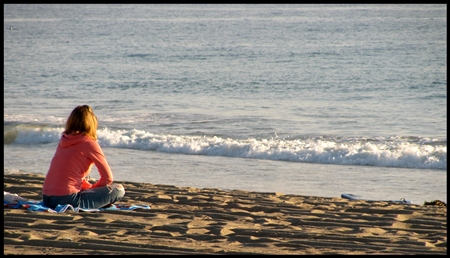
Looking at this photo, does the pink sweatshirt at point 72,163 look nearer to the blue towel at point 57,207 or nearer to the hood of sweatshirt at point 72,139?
the hood of sweatshirt at point 72,139

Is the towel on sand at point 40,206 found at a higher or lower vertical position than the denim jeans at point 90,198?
lower

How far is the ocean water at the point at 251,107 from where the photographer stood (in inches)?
434

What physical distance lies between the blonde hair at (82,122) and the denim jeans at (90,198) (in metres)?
0.55

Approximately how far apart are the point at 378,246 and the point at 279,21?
58.4 m

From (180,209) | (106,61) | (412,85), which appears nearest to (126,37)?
(106,61)

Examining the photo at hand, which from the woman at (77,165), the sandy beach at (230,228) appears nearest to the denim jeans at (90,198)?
the woman at (77,165)

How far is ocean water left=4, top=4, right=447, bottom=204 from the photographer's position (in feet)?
36.2

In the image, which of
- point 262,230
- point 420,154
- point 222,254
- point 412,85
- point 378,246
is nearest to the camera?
point 222,254

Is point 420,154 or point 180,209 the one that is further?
point 420,154

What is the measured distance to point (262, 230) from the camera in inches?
197

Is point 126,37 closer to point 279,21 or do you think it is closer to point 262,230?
point 279,21

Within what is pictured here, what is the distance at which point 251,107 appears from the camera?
19891 millimetres

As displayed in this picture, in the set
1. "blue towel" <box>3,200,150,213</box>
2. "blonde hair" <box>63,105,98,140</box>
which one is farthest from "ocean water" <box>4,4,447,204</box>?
"blonde hair" <box>63,105,98,140</box>

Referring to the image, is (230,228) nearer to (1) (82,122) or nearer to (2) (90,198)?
(2) (90,198)
